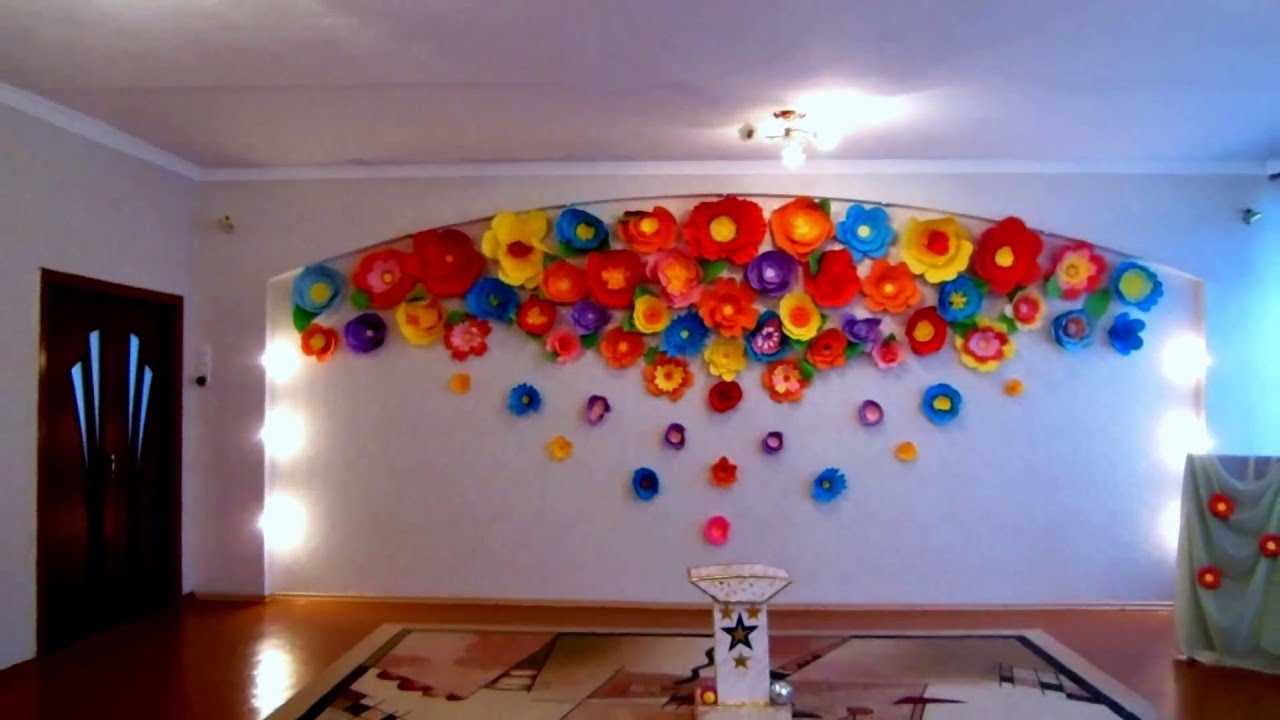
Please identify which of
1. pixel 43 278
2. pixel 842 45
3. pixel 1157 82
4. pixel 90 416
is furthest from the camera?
pixel 90 416

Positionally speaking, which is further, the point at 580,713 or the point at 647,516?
the point at 647,516

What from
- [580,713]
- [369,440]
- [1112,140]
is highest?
[1112,140]

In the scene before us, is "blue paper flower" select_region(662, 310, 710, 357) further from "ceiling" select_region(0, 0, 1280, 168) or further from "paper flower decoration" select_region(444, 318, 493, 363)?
"paper flower decoration" select_region(444, 318, 493, 363)

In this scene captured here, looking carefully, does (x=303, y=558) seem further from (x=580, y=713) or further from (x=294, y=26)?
(x=294, y=26)

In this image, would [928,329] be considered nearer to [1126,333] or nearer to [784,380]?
[784,380]

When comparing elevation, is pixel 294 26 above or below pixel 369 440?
above

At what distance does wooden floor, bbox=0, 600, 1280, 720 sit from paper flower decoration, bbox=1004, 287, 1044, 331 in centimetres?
161

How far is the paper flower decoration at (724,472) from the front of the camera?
16.5ft

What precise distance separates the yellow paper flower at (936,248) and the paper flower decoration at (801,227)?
0.45 metres

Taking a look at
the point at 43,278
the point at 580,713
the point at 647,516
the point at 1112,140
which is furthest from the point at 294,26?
the point at 1112,140

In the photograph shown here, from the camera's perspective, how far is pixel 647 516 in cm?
508

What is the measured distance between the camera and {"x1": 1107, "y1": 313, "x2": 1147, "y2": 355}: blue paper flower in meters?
4.94

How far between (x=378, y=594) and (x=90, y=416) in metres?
1.80

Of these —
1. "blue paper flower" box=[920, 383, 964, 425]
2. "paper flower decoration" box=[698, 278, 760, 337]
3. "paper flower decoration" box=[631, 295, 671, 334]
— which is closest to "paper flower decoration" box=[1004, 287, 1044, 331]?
"blue paper flower" box=[920, 383, 964, 425]
